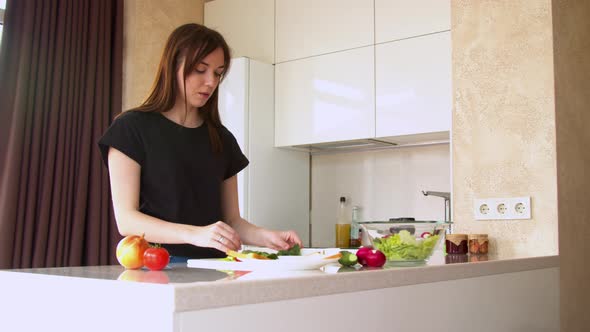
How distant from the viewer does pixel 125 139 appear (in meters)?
1.74

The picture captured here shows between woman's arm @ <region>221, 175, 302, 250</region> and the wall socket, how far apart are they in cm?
98

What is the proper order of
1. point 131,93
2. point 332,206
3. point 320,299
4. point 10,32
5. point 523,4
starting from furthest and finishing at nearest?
point 332,206
point 131,93
point 10,32
point 523,4
point 320,299

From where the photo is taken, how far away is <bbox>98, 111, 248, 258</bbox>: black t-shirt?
177cm

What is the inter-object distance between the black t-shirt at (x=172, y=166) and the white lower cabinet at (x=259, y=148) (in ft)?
5.08

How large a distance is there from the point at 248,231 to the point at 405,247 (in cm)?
53

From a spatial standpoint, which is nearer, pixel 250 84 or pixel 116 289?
pixel 116 289

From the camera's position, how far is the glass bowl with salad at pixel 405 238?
1653 mm

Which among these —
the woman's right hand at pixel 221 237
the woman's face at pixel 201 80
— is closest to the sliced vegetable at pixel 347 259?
the woman's right hand at pixel 221 237

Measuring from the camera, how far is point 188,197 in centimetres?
187

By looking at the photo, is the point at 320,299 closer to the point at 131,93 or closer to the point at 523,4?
the point at 523,4

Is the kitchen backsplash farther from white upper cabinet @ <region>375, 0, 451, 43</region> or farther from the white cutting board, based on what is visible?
the white cutting board

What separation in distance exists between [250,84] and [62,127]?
0.98 m

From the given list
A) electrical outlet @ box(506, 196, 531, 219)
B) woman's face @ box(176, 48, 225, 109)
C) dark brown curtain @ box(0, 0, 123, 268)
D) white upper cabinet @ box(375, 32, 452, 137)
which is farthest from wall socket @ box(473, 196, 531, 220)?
dark brown curtain @ box(0, 0, 123, 268)

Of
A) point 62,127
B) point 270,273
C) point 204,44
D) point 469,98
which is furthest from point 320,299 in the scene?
point 62,127
